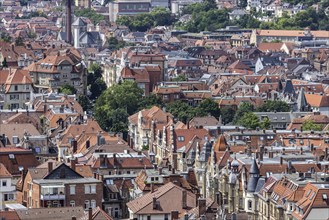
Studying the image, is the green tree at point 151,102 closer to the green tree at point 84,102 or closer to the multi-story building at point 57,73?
the green tree at point 84,102

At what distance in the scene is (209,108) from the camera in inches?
4759

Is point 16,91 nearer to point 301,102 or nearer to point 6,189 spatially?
point 301,102

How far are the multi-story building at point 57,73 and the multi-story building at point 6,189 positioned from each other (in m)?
59.5

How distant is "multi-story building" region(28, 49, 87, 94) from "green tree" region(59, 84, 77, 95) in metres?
0.75

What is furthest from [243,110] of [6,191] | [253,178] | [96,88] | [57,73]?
[6,191]

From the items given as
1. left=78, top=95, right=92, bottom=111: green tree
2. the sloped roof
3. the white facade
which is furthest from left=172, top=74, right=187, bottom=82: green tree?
the sloped roof

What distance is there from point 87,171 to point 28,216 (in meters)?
11.5

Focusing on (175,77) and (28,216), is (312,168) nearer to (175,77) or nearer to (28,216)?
(28,216)

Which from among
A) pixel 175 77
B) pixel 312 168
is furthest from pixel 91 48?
pixel 312 168

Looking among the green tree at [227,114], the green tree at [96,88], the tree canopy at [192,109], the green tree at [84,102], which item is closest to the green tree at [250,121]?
the tree canopy at [192,109]

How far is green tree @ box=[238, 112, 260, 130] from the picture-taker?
364 ft

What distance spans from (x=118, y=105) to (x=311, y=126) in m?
21.0

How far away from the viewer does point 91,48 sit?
188 metres

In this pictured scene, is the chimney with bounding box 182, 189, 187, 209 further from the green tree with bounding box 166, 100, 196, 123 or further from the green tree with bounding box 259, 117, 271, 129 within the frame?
the green tree with bounding box 166, 100, 196, 123
